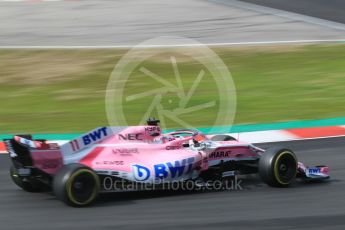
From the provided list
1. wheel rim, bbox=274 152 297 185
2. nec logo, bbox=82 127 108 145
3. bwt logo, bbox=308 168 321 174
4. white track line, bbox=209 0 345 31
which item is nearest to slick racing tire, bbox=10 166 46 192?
nec logo, bbox=82 127 108 145

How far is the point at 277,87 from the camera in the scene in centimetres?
1450

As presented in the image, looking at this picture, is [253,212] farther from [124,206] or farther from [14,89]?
[14,89]

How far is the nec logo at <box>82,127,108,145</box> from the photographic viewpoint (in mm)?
7184

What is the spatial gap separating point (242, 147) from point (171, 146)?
79 cm

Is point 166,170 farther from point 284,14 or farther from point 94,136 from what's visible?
point 284,14

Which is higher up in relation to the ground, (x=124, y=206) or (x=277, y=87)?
(x=277, y=87)

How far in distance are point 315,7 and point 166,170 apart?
1487 cm

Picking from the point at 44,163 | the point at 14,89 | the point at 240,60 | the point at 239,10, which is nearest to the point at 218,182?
the point at 44,163

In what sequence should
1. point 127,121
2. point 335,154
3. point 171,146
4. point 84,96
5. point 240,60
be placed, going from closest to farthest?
point 171,146 < point 335,154 < point 127,121 < point 84,96 < point 240,60

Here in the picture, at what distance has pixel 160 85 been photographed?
1479 cm

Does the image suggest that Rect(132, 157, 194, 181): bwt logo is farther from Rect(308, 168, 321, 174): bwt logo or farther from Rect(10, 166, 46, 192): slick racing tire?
Rect(308, 168, 321, 174): bwt logo

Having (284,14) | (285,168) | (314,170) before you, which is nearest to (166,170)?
(285,168)

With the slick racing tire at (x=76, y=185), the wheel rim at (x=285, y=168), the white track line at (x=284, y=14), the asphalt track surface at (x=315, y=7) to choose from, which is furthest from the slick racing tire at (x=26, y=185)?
the asphalt track surface at (x=315, y=7)

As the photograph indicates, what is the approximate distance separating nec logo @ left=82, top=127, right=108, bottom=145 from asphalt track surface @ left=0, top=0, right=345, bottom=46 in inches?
399
